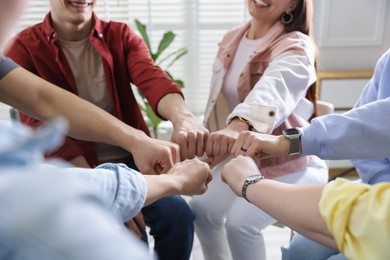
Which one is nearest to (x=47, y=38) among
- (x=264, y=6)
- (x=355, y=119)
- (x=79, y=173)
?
(x=264, y=6)

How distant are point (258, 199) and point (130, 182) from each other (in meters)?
0.34

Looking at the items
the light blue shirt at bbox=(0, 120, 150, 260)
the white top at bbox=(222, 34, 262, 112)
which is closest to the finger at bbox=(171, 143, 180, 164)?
the white top at bbox=(222, 34, 262, 112)

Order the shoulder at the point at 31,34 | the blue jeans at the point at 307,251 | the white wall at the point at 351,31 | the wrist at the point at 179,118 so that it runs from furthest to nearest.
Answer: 1. the white wall at the point at 351,31
2. the shoulder at the point at 31,34
3. the wrist at the point at 179,118
4. the blue jeans at the point at 307,251

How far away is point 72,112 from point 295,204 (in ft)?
2.79

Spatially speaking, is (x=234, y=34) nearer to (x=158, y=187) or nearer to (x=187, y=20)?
(x=158, y=187)

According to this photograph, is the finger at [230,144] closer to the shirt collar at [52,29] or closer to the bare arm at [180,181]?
the bare arm at [180,181]

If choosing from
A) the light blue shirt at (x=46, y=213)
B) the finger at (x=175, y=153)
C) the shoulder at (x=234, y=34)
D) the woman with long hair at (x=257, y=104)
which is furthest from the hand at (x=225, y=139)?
the light blue shirt at (x=46, y=213)

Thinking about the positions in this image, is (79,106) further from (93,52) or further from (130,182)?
(130,182)

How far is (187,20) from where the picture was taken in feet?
10.5

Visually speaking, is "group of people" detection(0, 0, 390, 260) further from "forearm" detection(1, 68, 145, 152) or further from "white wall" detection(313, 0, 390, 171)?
"white wall" detection(313, 0, 390, 171)

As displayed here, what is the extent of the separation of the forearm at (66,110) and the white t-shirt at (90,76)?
0.27m

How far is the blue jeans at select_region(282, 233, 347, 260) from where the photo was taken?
120 centimetres

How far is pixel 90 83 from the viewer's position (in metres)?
1.70

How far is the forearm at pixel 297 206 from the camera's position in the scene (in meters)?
0.79
